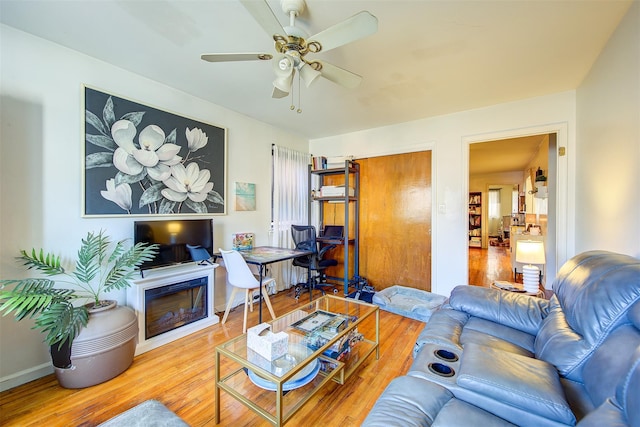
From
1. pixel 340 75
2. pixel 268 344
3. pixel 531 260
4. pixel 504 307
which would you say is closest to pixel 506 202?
pixel 531 260

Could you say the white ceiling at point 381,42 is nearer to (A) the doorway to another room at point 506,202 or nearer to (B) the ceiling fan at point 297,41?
(B) the ceiling fan at point 297,41

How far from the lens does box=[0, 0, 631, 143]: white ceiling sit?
1600 mm

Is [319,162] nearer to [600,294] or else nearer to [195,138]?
[195,138]

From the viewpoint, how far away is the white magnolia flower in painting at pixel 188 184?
8.75 feet

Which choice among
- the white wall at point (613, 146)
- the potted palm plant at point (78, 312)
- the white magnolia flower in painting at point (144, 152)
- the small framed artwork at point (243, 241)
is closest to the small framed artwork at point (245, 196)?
the small framed artwork at point (243, 241)

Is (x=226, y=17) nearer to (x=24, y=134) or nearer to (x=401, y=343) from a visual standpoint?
(x=24, y=134)

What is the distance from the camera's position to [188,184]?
2.79 m

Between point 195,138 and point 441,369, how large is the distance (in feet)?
9.91

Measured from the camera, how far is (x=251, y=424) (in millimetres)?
1480

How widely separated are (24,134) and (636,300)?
3.69 m

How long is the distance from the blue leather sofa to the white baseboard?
2459mm

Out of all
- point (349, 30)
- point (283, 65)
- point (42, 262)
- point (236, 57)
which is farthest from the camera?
point (42, 262)

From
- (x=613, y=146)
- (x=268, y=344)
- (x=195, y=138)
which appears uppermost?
(x=195, y=138)

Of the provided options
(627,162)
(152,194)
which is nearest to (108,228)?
(152,194)
